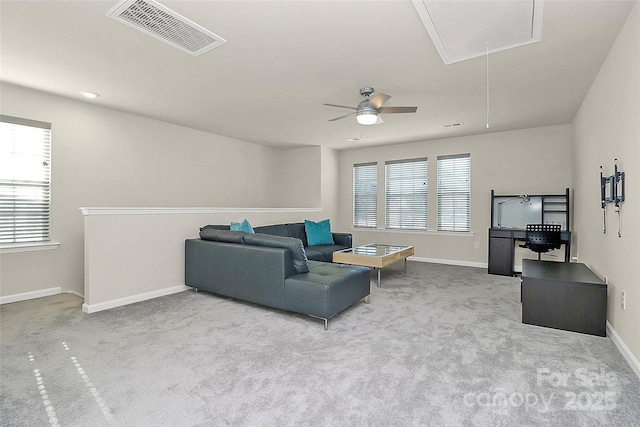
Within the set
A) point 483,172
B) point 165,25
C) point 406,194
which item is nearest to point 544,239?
point 483,172

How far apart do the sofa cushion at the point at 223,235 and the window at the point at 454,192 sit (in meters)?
4.10

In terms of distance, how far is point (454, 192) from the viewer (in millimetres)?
6062

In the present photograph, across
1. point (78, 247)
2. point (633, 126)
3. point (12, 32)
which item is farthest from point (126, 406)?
point (633, 126)

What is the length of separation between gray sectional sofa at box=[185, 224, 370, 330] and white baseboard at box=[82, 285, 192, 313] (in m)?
0.24

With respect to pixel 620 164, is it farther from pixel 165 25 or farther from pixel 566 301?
pixel 165 25

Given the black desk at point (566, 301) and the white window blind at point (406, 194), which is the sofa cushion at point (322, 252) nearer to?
the white window blind at point (406, 194)

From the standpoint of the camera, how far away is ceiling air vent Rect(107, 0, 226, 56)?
85.2 inches

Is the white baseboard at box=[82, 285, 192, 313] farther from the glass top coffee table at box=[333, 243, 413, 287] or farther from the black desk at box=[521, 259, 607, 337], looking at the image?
the black desk at box=[521, 259, 607, 337]

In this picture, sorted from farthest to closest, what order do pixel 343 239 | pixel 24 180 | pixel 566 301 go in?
pixel 343 239 < pixel 24 180 < pixel 566 301

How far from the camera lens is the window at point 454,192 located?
593 cm

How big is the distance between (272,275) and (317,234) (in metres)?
2.52

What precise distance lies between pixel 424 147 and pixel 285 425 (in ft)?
18.8

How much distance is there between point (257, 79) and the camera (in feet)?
11.0

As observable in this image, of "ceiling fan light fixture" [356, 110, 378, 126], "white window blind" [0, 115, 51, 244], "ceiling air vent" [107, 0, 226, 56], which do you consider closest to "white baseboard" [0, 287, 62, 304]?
"white window blind" [0, 115, 51, 244]
